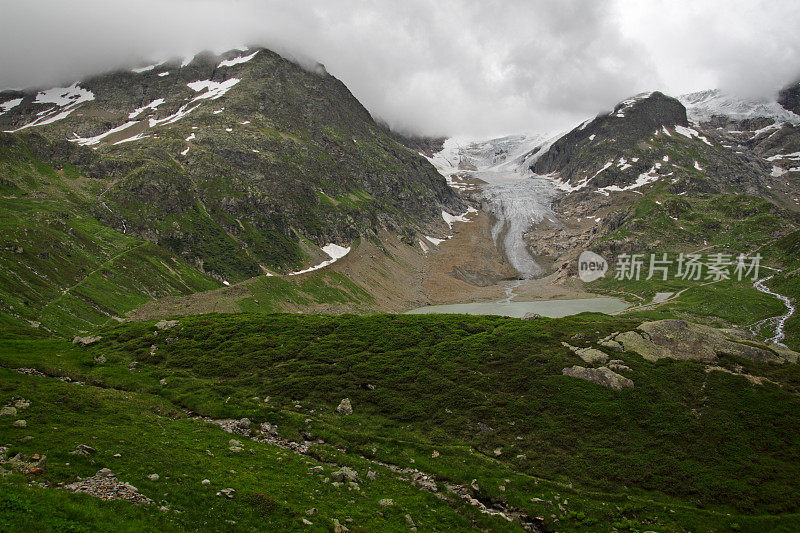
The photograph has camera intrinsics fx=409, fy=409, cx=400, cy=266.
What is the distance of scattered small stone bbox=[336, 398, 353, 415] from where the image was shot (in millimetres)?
43156

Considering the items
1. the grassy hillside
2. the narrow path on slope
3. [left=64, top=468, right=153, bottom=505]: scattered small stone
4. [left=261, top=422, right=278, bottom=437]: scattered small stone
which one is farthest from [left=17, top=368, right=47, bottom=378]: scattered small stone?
the narrow path on slope

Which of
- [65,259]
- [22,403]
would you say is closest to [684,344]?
[22,403]

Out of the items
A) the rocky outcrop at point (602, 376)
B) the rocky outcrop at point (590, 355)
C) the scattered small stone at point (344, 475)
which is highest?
the rocky outcrop at point (590, 355)

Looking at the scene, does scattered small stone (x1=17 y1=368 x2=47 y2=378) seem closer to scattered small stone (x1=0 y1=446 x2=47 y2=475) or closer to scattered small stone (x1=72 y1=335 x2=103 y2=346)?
scattered small stone (x1=72 y1=335 x2=103 y2=346)

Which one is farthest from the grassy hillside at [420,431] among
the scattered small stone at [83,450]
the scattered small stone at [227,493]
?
the scattered small stone at [83,450]

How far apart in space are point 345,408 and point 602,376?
2797 centimetres

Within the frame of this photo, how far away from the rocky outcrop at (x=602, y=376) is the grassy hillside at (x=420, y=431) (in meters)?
1.03

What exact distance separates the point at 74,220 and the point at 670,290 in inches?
9424

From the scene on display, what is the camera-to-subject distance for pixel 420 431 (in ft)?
131

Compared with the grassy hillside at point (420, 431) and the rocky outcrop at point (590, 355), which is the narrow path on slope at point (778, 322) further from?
the rocky outcrop at point (590, 355)

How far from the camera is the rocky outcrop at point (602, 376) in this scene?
43312 millimetres

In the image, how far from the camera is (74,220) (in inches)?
5595

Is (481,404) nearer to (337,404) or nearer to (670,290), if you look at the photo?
(337,404)

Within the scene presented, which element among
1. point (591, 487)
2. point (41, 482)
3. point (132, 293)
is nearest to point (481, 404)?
point (591, 487)
